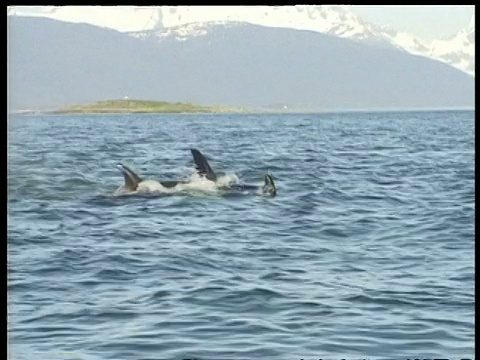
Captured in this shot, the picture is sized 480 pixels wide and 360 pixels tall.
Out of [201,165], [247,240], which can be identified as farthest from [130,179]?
[247,240]

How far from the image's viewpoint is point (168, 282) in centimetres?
453

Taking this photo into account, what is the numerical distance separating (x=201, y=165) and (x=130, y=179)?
0.45 meters

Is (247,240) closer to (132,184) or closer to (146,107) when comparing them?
(132,184)

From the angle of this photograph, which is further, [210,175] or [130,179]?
[210,175]

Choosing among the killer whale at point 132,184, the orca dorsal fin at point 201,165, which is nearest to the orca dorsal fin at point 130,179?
the killer whale at point 132,184

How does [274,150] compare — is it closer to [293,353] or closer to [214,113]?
[214,113]

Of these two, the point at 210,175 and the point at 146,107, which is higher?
the point at 146,107

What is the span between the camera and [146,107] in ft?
17.5

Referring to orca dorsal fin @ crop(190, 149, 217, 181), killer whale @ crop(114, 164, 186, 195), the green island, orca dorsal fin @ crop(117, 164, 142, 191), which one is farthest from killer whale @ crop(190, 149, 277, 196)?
orca dorsal fin @ crop(117, 164, 142, 191)

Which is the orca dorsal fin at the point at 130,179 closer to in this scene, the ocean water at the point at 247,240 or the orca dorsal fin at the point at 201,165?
the ocean water at the point at 247,240

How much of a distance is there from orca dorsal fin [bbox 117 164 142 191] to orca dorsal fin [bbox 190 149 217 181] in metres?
0.36

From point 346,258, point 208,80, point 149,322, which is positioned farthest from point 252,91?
point 149,322

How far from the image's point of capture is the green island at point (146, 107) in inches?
206

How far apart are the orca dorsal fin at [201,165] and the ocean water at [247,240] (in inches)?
2.1
